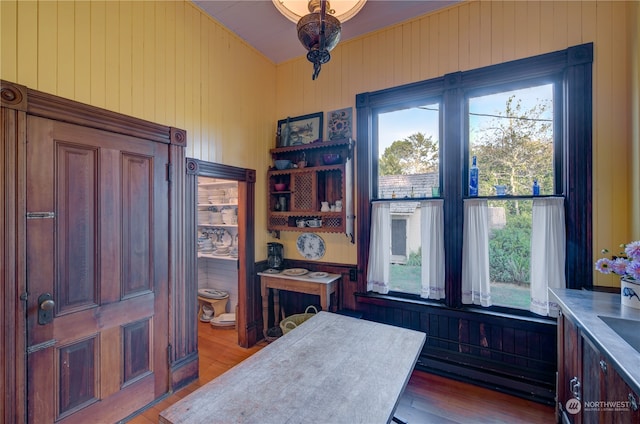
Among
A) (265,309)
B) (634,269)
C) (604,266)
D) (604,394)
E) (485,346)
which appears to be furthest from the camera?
(265,309)

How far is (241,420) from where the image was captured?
3.33 feet

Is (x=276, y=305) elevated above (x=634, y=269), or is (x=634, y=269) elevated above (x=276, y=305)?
(x=634, y=269)

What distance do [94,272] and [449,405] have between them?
9.41 ft

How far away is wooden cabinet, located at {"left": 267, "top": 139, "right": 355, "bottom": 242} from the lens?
2.95m

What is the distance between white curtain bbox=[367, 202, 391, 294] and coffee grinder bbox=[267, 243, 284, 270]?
1120 mm

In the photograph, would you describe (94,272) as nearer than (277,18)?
Yes

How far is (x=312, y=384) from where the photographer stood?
1229 mm

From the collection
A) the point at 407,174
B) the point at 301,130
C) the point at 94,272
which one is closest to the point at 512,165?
the point at 407,174

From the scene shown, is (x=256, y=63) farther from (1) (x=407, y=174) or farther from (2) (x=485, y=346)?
Result: (2) (x=485, y=346)

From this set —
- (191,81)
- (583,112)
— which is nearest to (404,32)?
(583,112)

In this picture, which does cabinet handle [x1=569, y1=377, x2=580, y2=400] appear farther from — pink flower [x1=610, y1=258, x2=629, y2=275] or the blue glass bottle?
the blue glass bottle

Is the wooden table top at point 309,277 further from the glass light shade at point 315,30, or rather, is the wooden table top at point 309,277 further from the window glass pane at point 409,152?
the glass light shade at point 315,30

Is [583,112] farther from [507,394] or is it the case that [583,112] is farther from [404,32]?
[507,394]

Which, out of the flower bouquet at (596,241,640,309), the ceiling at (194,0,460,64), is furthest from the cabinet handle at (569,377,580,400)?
the ceiling at (194,0,460,64)
